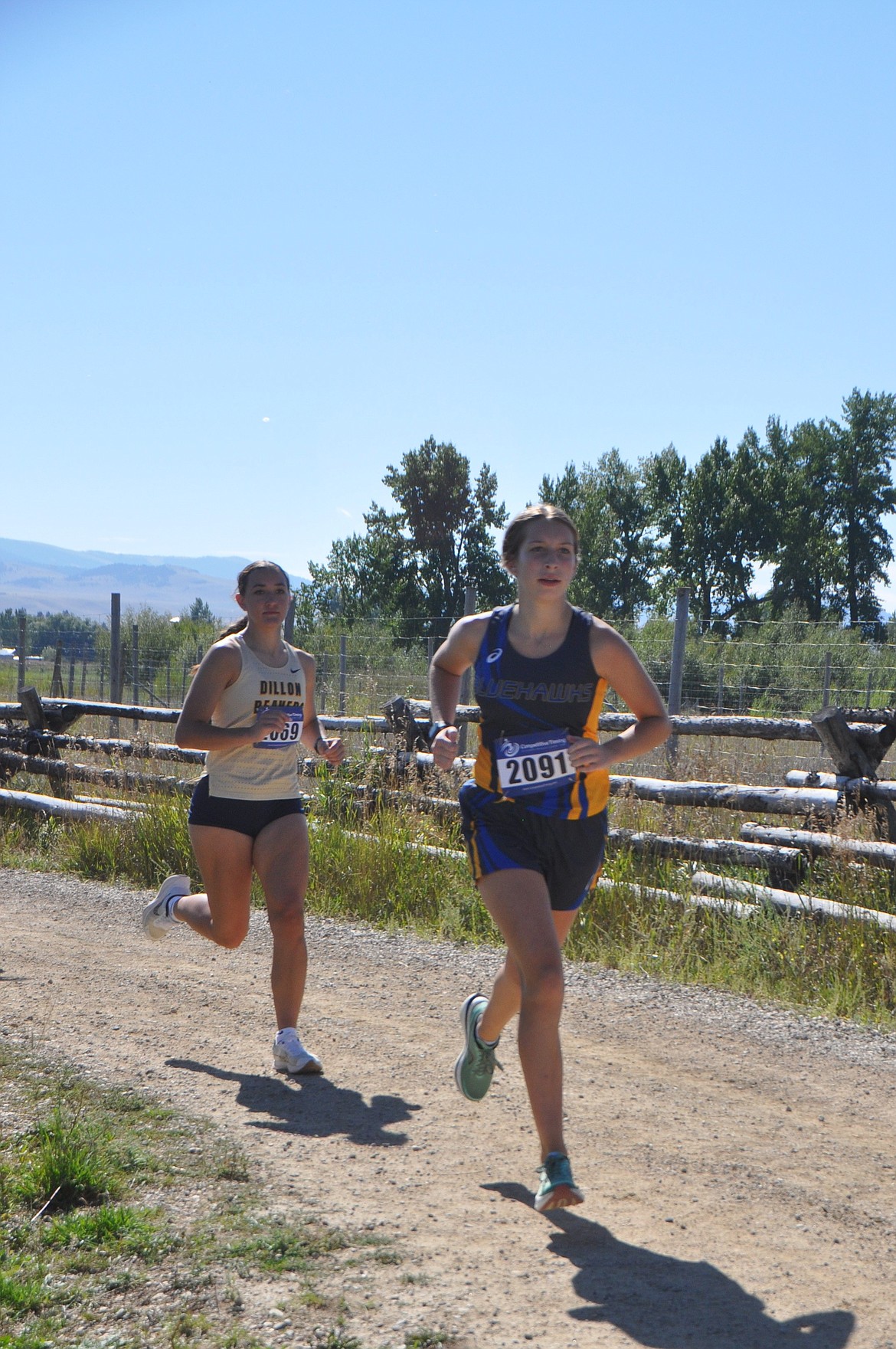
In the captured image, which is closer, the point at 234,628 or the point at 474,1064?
the point at 474,1064

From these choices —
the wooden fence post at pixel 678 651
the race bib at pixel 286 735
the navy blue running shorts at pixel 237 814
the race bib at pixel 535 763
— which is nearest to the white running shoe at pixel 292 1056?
the navy blue running shorts at pixel 237 814

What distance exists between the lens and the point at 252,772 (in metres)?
4.61

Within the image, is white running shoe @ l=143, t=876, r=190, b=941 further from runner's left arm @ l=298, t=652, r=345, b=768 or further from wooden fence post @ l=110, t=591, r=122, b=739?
wooden fence post @ l=110, t=591, r=122, b=739

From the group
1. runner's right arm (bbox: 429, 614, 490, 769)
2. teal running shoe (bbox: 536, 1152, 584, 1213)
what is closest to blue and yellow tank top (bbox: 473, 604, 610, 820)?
runner's right arm (bbox: 429, 614, 490, 769)

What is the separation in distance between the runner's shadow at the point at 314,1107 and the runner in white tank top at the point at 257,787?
0.42 ft

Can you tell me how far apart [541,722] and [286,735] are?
4.93ft

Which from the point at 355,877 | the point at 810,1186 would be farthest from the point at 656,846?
the point at 810,1186

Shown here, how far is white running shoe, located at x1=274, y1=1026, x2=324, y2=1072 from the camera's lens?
4.40 m

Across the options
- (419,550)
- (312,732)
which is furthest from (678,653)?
(419,550)

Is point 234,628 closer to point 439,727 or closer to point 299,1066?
point 439,727

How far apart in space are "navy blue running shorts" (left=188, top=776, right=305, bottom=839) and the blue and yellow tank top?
1352 mm

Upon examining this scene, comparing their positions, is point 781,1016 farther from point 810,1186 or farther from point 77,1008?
point 77,1008

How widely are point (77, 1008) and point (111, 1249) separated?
8.04ft

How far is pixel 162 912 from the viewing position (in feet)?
17.6
